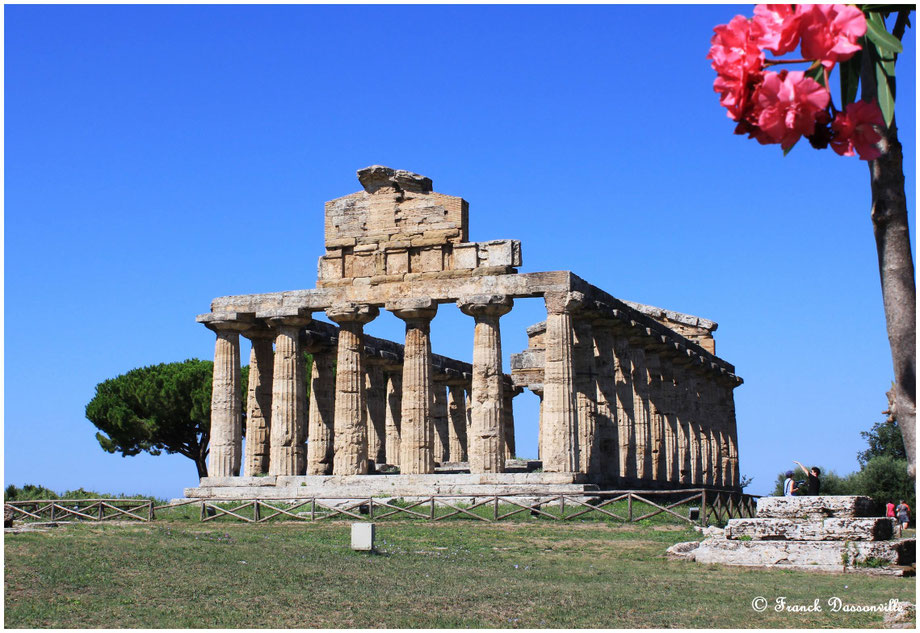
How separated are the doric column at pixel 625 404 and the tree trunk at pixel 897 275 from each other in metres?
34.4

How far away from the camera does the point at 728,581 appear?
1931 centimetres

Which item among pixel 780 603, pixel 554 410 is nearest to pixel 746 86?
pixel 780 603

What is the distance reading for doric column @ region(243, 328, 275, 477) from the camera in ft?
134

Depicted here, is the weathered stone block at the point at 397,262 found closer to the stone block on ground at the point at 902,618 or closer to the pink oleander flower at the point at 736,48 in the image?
the stone block on ground at the point at 902,618

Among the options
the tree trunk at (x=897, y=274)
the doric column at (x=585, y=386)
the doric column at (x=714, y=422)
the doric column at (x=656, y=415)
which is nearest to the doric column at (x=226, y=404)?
the doric column at (x=585, y=386)

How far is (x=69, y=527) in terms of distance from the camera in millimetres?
26578

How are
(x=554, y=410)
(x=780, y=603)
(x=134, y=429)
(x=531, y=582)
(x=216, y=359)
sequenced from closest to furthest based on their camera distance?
(x=780, y=603) < (x=531, y=582) < (x=554, y=410) < (x=216, y=359) < (x=134, y=429)

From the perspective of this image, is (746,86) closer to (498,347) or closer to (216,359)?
(498,347)

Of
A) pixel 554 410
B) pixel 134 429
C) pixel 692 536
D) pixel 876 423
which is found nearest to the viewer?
pixel 692 536

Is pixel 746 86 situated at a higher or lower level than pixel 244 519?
higher

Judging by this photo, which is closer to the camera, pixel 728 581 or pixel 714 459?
pixel 728 581

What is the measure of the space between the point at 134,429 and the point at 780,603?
5070cm

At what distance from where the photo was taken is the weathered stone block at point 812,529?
21031 mm

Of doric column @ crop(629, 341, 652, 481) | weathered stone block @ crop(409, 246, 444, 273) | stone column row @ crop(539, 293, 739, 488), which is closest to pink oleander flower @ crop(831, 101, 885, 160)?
stone column row @ crop(539, 293, 739, 488)
